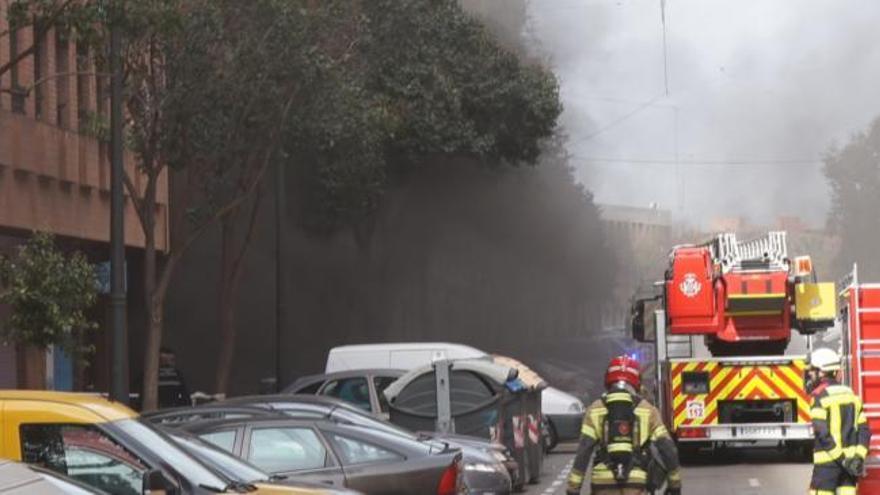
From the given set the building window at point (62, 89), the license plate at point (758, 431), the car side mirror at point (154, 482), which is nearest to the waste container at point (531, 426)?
the license plate at point (758, 431)

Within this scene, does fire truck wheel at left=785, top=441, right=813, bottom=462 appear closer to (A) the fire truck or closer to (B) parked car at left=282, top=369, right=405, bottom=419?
(A) the fire truck

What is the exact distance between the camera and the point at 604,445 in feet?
31.5

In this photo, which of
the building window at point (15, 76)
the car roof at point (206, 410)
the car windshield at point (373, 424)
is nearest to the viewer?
the car windshield at point (373, 424)

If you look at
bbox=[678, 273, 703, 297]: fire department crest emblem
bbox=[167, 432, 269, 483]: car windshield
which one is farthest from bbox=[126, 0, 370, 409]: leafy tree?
bbox=[167, 432, 269, 483]: car windshield

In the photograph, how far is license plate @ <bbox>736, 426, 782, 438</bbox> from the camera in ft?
75.9

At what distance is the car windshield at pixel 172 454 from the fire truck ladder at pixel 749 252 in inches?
594

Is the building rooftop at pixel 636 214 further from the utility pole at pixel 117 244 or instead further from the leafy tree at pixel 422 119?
the utility pole at pixel 117 244

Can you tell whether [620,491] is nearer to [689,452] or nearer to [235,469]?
[235,469]

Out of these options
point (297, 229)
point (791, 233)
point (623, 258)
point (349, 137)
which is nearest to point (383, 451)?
point (349, 137)

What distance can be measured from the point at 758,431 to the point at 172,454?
15.4m

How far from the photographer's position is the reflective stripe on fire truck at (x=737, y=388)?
23125 millimetres

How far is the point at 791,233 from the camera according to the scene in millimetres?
39344

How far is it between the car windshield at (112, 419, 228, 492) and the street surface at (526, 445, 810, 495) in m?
10.2

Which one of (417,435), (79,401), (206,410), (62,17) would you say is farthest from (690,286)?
(79,401)
